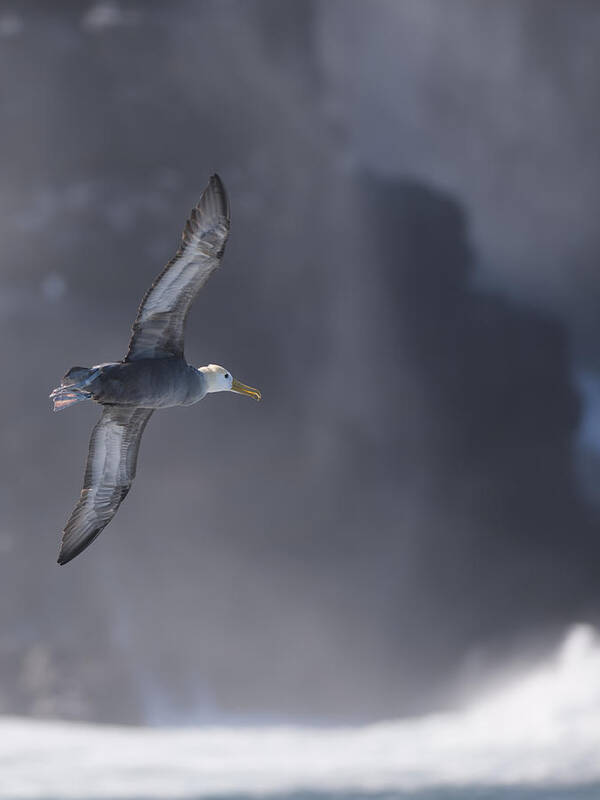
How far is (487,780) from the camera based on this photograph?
10350cm

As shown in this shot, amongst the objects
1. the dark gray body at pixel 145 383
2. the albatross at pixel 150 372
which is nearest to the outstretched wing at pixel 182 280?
the albatross at pixel 150 372

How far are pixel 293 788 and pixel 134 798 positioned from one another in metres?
19.9

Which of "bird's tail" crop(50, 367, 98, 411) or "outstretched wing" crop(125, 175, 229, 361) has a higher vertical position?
"outstretched wing" crop(125, 175, 229, 361)

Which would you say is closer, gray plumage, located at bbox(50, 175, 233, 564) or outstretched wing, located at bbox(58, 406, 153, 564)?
gray plumage, located at bbox(50, 175, 233, 564)

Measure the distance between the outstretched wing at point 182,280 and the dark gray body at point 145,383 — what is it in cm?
29

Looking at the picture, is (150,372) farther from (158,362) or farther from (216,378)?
(216,378)

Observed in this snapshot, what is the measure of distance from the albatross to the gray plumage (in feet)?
0.05

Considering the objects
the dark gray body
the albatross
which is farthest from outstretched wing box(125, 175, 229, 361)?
the dark gray body

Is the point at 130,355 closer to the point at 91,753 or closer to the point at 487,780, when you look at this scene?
the point at 487,780

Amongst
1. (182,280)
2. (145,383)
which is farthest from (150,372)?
(182,280)

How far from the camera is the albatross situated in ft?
45.6

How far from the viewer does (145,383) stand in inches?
561

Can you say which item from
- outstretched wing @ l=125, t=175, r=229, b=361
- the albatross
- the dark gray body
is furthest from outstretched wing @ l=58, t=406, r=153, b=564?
outstretched wing @ l=125, t=175, r=229, b=361

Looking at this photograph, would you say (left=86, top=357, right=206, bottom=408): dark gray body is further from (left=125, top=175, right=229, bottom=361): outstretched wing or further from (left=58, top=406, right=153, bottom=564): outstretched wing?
(left=58, top=406, right=153, bottom=564): outstretched wing
